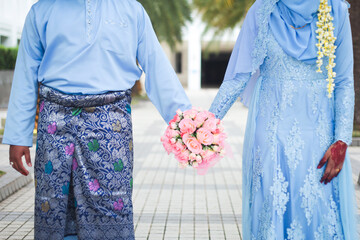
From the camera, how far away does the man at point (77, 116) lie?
2664mm

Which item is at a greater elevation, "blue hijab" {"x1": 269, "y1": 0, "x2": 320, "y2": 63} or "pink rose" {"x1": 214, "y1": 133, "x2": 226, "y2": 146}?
"blue hijab" {"x1": 269, "y1": 0, "x2": 320, "y2": 63}

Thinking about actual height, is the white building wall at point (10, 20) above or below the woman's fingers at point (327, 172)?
below

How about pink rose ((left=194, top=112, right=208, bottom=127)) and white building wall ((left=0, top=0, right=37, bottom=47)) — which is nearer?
pink rose ((left=194, top=112, right=208, bottom=127))

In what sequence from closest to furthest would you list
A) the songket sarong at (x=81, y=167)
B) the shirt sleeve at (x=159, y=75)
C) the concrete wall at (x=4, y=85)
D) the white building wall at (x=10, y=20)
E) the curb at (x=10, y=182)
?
1. the songket sarong at (x=81, y=167)
2. the shirt sleeve at (x=159, y=75)
3. the curb at (x=10, y=182)
4. the concrete wall at (x=4, y=85)
5. the white building wall at (x=10, y=20)

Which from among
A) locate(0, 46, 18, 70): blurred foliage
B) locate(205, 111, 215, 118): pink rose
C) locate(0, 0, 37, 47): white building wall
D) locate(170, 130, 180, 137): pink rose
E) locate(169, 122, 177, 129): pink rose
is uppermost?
locate(205, 111, 215, 118): pink rose

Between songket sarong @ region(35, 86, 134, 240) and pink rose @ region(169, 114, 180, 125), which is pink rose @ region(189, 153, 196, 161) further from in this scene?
songket sarong @ region(35, 86, 134, 240)

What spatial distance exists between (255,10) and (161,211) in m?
2.73

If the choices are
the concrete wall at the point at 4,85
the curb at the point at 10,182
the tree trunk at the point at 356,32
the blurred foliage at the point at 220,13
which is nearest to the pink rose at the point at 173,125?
the curb at the point at 10,182

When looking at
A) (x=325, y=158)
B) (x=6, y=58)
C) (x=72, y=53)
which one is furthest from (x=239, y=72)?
(x=6, y=58)

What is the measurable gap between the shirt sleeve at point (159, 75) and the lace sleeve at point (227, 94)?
169 millimetres

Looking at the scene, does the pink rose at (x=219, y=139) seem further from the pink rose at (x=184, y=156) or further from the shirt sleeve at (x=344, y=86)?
the shirt sleeve at (x=344, y=86)

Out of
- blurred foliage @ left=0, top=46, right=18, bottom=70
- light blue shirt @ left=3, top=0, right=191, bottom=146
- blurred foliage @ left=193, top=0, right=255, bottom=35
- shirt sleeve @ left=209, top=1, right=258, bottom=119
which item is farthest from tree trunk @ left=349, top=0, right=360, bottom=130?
blurred foliage @ left=0, top=46, right=18, bottom=70

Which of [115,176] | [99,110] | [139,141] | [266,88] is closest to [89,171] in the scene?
[115,176]

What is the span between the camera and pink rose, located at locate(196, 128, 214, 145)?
2703 mm
